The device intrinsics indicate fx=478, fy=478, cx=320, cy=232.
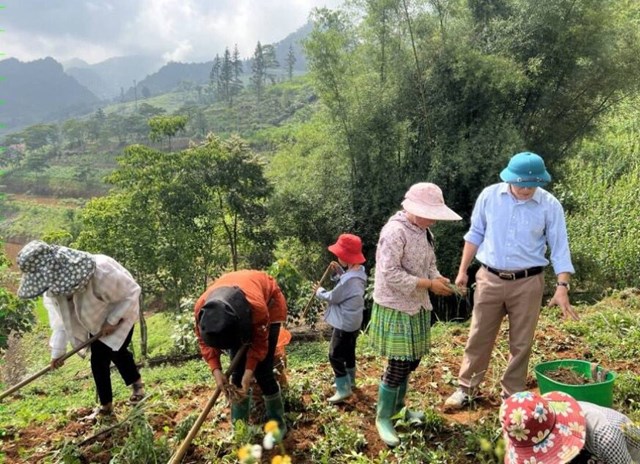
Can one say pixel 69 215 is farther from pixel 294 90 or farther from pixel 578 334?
pixel 294 90

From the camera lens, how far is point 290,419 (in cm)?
304

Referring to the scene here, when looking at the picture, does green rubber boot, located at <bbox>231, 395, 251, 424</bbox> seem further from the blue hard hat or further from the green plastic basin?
the blue hard hat

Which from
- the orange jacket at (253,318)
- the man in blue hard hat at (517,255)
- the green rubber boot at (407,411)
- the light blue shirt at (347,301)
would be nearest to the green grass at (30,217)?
the light blue shirt at (347,301)

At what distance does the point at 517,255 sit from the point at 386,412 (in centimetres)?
121

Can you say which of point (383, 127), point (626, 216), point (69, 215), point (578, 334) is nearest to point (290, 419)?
point (578, 334)

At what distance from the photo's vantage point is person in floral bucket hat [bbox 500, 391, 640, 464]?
187cm

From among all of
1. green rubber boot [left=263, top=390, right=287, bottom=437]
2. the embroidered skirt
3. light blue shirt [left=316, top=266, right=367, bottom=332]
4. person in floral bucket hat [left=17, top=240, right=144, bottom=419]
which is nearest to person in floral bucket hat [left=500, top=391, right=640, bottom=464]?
the embroidered skirt

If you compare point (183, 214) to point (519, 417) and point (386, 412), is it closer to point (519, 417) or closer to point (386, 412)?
point (386, 412)

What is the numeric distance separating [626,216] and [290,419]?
22.4 ft

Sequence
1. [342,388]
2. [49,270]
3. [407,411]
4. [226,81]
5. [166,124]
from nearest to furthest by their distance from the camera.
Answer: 1. [49,270]
2. [407,411]
3. [342,388]
4. [166,124]
5. [226,81]

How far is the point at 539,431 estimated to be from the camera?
74.2 inches

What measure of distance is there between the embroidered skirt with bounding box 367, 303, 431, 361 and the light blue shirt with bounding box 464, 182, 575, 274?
63 centimetres

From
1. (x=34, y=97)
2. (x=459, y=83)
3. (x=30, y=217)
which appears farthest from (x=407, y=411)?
(x=34, y=97)

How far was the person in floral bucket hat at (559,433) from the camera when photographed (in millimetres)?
1865
